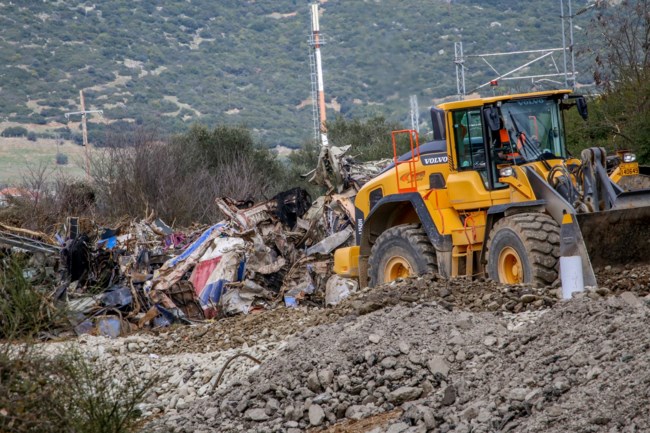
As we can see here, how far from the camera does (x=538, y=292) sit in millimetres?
11070

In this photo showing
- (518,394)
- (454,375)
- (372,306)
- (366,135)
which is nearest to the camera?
(518,394)

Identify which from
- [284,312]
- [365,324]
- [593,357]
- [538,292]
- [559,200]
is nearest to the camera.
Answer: [593,357]

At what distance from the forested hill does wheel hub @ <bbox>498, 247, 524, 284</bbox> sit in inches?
562

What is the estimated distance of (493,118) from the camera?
12430mm

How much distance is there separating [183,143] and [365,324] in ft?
96.2

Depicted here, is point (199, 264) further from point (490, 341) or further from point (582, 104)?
point (490, 341)

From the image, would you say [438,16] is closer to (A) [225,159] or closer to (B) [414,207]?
(A) [225,159]

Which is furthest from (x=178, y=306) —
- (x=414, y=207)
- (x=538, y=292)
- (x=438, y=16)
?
(x=438, y=16)

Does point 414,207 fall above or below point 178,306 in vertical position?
above

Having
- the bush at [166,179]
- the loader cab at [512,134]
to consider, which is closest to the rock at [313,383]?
the loader cab at [512,134]

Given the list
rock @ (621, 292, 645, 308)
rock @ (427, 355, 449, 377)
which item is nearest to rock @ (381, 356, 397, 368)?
rock @ (427, 355, 449, 377)

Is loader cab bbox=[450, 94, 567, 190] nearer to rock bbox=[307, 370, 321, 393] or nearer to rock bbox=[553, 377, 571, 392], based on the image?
rock bbox=[307, 370, 321, 393]

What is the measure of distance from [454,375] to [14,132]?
2176 inches

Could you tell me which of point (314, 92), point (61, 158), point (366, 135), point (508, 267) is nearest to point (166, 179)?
point (314, 92)
